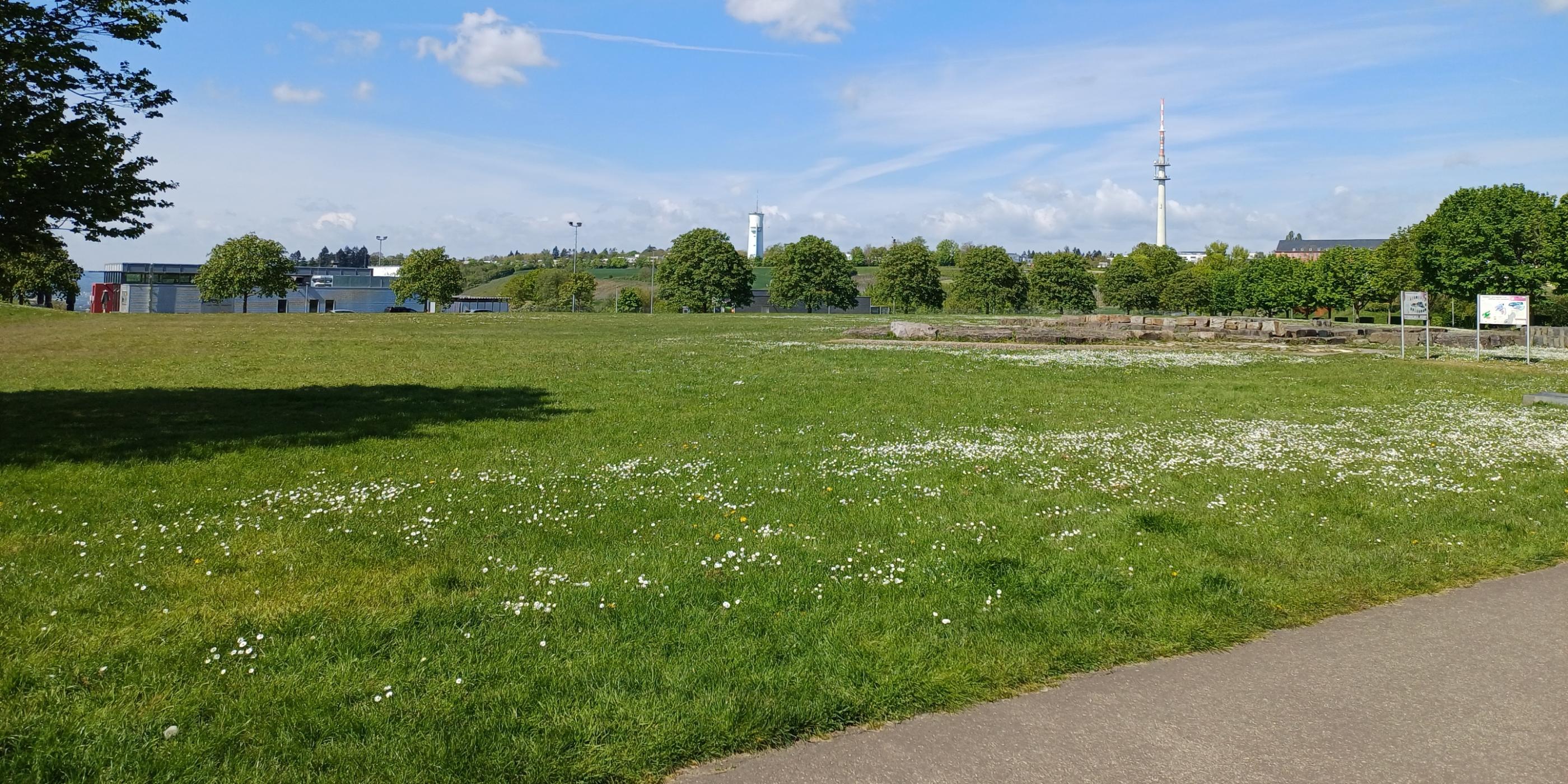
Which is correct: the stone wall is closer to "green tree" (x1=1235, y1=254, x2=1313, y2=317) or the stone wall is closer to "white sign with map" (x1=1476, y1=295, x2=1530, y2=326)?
"white sign with map" (x1=1476, y1=295, x2=1530, y2=326)

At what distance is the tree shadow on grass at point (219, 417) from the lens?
1384 cm

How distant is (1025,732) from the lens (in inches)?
212

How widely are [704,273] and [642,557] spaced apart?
10985cm

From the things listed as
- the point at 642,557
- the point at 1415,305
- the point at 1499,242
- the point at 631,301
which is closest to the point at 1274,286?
the point at 1499,242

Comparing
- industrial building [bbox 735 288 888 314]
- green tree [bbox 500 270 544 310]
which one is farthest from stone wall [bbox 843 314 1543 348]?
green tree [bbox 500 270 544 310]

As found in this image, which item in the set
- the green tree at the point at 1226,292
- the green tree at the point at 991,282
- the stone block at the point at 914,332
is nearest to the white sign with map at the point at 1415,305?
the stone block at the point at 914,332

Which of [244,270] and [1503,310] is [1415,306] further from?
[244,270]

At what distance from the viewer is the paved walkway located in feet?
16.2

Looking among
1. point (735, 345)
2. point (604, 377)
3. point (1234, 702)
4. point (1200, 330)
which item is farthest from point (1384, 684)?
point (1200, 330)

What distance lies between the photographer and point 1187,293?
141 meters

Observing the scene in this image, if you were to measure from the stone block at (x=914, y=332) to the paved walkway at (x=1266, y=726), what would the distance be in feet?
123

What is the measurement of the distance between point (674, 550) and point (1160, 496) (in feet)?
20.9

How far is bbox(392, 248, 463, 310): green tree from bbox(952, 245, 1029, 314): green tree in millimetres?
72579

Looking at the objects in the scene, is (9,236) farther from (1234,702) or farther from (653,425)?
(1234,702)
